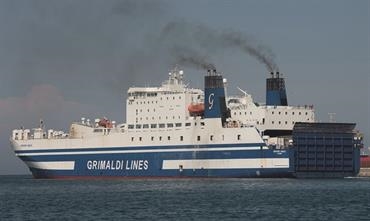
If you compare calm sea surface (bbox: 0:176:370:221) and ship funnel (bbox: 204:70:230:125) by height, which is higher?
ship funnel (bbox: 204:70:230:125)

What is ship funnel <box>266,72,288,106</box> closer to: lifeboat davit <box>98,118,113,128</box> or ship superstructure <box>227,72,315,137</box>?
ship superstructure <box>227,72,315,137</box>

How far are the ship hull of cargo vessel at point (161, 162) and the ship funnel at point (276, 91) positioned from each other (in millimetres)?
Result: 6731

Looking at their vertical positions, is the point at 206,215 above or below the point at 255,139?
below

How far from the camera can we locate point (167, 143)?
259 ft

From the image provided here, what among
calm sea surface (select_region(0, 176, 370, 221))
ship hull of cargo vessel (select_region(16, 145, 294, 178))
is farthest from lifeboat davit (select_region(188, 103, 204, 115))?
calm sea surface (select_region(0, 176, 370, 221))

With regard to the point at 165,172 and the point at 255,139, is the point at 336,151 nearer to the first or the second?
the point at 255,139

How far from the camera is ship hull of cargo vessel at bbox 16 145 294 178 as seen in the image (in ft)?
244

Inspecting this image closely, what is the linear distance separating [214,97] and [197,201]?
23.9 m

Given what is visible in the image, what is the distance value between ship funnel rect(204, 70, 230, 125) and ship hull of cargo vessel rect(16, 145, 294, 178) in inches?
105

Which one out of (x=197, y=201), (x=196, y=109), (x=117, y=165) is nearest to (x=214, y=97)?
(x=196, y=109)

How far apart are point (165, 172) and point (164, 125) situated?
3.96m

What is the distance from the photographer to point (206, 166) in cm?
7712

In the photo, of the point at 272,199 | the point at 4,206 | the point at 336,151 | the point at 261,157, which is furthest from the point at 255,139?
the point at 4,206

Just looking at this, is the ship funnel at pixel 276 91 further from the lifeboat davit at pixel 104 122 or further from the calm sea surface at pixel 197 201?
the lifeboat davit at pixel 104 122
